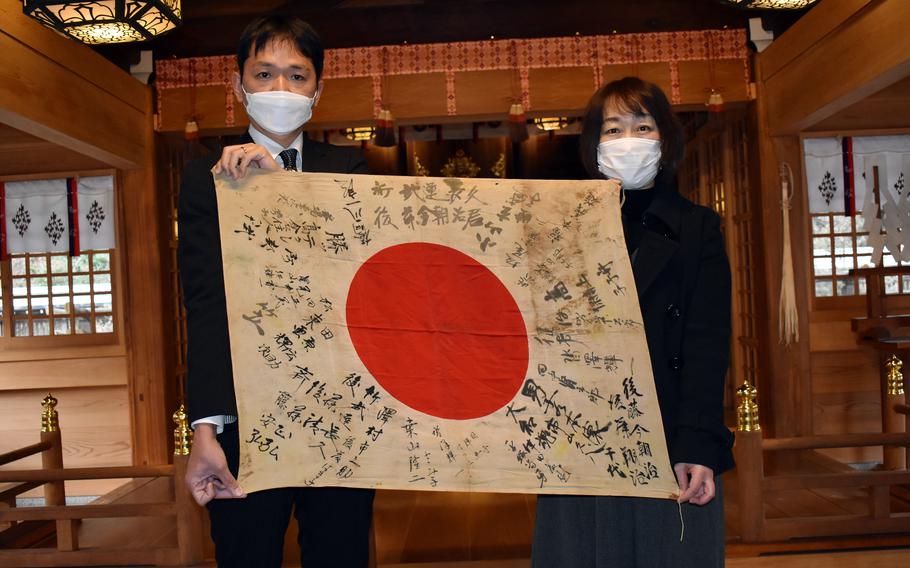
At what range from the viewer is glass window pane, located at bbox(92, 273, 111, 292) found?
675cm

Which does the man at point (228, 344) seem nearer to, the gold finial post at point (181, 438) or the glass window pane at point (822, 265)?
the gold finial post at point (181, 438)

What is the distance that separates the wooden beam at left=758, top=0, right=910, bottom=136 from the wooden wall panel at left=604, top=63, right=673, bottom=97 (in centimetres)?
73


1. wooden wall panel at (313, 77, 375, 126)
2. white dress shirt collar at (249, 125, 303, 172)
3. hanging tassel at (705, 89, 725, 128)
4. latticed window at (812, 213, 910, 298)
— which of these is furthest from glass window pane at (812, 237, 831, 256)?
white dress shirt collar at (249, 125, 303, 172)

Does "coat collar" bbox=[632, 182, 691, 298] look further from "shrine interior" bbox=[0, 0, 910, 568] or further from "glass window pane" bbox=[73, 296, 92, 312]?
"glass window pane" bbox=[73, 296, 92, 312]

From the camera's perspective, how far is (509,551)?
3.72 metres

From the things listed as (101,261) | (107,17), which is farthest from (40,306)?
(107,17)

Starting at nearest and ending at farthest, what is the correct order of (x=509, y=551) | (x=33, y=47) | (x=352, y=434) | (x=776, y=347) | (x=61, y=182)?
(x=352, y=434)
(x=509, y=551)
(x=33, y=47)
(x=776, y=347)
(x=61, y=182)

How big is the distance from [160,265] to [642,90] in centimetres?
539

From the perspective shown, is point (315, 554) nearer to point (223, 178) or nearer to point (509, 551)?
point (223, 178)

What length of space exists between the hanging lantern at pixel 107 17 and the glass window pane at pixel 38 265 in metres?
3.26

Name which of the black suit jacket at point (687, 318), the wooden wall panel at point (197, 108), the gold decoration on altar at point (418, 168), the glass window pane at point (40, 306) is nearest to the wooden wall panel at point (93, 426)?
the glass window pane at point (40, 306)

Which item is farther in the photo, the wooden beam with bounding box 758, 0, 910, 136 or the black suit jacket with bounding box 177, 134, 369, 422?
the wooden beam with bounding box 758, 0, 910, 136

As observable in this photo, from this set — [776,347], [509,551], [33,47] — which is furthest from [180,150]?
[776,347]

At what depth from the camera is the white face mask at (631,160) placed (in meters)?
1.69
